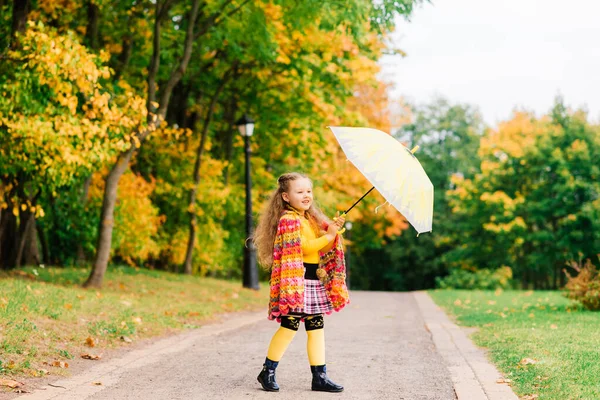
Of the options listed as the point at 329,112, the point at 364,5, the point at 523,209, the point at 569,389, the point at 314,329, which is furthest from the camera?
the point at 523,209

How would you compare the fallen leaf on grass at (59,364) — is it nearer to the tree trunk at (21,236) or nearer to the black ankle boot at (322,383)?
the black ankle boot at (322,383)

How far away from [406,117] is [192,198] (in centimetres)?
1641

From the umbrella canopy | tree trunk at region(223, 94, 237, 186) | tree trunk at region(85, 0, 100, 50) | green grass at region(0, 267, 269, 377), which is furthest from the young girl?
tree trunk at region(223, 94, 237, 186)

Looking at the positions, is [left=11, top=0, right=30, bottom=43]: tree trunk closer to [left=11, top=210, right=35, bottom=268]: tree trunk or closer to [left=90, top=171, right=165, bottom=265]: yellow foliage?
[left=11, top=210, right=35, bottom=268]: tree trunk

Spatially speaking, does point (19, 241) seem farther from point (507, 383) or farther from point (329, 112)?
point (507, 383)

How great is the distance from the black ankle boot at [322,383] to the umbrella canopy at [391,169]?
1.38 metres

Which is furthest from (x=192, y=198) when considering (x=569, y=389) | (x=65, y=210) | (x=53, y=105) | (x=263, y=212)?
(x=569, y=389)

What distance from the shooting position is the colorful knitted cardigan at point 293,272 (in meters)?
5.64

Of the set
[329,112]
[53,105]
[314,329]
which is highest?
[329,112]

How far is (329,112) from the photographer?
65.4 feet

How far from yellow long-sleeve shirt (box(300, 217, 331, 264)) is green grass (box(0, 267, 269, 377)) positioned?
2.52m

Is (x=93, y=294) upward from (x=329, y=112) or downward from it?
downward

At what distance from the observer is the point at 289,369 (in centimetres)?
688

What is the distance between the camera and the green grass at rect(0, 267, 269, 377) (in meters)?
6.92
